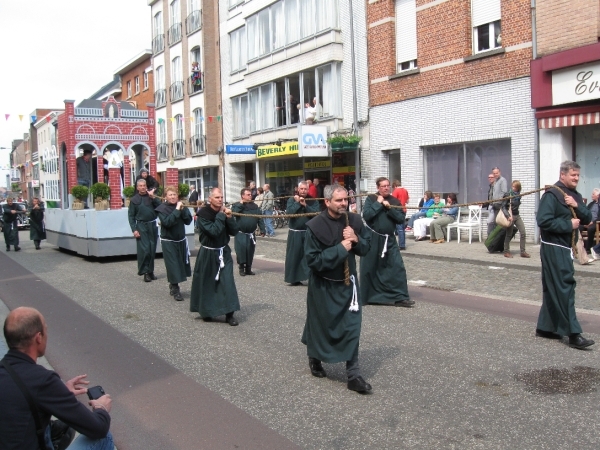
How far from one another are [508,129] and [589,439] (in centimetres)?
1289

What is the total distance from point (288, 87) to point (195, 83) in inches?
401

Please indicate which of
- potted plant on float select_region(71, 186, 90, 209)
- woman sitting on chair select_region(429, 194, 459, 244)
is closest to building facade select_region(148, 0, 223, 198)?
potted plant on float select_region(71, 186, 90, 209)

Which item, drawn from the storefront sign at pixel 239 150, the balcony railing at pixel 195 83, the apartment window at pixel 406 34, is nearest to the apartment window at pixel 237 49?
the balcony railing at pixel 195 83

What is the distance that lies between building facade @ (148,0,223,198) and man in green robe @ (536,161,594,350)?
24.6 meters

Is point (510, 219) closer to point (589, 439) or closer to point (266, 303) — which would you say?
point (266, 303)

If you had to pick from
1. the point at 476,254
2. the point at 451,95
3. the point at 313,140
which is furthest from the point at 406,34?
the point at 476,254

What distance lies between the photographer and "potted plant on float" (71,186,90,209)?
55.9 ft

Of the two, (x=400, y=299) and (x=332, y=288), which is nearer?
(x=332, y=288)

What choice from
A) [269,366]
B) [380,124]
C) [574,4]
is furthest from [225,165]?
[269,366]

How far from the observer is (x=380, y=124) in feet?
67.3

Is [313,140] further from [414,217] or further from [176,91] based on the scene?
[176,91]

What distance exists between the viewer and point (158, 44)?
38750 millimetres

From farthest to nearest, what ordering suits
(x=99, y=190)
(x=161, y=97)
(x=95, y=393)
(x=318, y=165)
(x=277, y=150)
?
(x=161, y=97), (x=277, y=150), (x=318, y=165), (x=99, y=190), (x=95, y=393)

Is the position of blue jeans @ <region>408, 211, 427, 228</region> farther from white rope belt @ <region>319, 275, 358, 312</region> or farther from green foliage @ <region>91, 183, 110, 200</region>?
white rope belt @ <region>319, 275, 358, 312</region>
